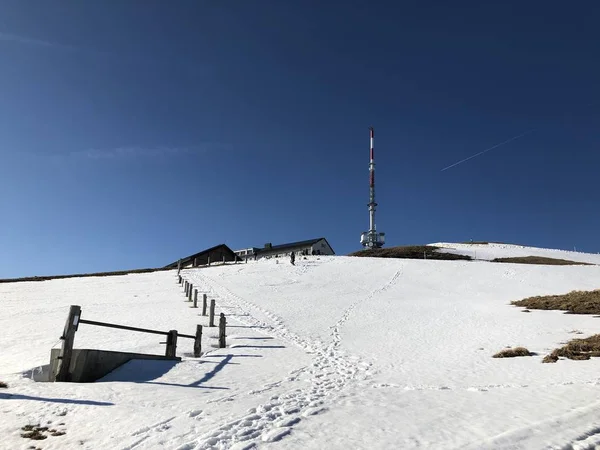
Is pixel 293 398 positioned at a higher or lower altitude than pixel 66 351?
lower

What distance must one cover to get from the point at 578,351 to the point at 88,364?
1404 cm

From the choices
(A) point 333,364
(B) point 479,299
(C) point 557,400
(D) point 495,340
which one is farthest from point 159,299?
(C) point 557,400

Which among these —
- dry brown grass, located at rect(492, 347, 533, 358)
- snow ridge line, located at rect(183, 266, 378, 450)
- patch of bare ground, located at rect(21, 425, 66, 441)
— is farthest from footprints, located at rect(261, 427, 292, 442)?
dry brown grass, located at rect(492, 347, 533, 358)

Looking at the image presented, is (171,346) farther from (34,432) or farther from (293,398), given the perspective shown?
(34,432)

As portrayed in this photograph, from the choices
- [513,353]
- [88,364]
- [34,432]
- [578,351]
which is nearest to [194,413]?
[34,432]

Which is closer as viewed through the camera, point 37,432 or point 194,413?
point 37,432

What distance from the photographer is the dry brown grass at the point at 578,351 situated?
1236 cm

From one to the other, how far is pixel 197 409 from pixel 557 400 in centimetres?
677

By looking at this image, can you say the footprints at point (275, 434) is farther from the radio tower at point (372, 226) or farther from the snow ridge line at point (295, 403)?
the radio tower at point (372, 226)

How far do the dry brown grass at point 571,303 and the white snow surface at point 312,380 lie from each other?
66.6 inches

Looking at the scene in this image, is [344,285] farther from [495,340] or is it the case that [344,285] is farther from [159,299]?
[495,340]

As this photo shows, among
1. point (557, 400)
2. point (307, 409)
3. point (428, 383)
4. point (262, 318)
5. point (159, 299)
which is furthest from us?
point (159, 299)

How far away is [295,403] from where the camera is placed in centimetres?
795

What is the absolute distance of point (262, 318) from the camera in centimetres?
2256
